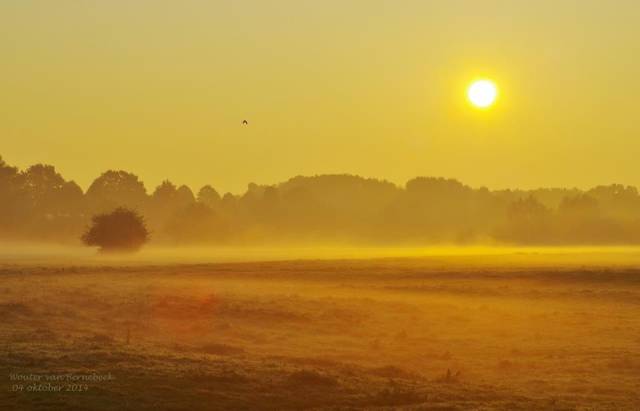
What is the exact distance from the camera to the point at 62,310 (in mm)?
47156

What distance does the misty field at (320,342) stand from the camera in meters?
26.8

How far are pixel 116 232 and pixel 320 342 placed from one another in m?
94.5

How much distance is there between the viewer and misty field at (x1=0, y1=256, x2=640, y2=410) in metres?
26.8

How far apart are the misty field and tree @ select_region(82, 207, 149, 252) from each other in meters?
55.8

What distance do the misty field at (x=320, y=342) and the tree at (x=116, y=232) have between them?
55780 millimetres

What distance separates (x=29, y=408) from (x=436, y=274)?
60.3 metres

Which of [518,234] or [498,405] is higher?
[518,234]

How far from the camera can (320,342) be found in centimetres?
4109

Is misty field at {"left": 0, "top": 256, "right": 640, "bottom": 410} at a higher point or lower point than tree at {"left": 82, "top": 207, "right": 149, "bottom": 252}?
lower

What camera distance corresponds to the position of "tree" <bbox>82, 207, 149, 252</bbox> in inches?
5182

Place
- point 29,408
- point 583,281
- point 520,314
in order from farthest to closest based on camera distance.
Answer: point 583,281, point 520,314, point 29,408

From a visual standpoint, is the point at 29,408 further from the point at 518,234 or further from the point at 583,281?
the point at 518,234

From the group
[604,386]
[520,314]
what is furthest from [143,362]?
[520,314]

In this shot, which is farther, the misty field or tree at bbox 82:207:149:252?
tree at bbox 82:207:149:252
